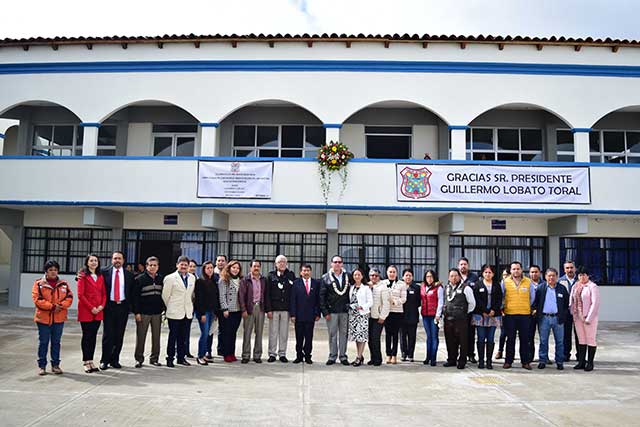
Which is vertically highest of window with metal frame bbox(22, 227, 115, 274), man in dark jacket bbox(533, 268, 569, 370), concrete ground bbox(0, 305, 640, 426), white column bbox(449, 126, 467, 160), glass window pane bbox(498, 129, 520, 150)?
glass window pane bbox(498, 129, 520, 150)

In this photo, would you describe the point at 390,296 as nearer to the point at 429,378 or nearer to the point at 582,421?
the point at 429,378

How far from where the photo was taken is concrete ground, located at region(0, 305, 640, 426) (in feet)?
19.3

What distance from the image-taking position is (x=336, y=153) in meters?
14.1

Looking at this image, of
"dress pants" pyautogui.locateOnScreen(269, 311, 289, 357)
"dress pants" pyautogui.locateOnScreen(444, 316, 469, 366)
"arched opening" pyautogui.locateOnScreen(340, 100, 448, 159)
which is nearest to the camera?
"dress pants" pyautogui.locateOnScreen(444, 316, 469, 366)

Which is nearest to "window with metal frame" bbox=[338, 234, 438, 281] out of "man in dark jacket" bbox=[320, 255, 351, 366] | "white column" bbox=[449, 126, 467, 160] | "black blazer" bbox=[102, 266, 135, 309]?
"white column" bbox=[449, 126, 467, 160]

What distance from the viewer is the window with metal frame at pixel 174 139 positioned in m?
16.8

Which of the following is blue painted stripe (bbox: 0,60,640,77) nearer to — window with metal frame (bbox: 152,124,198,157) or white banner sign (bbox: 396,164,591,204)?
window with metal frame (bbox: 152,124,198,157)

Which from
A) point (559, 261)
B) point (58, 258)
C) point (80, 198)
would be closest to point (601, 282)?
point (559, 261)

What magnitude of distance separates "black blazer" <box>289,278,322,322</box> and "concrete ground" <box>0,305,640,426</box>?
82 cm

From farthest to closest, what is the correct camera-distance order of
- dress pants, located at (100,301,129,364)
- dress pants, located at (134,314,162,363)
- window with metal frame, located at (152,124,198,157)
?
window with metal frame, located at (152,124,198,157) → dress pants, located at (134,314,162,363) → dress pants, located at (100,301,129,364)

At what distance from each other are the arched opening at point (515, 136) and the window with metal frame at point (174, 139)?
8721mm

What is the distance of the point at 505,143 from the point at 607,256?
4633 mm

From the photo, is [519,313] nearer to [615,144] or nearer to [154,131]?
[615,144]

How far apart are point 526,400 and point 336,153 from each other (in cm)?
864
